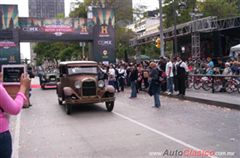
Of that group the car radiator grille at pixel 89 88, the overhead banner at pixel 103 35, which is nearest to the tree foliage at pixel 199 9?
the overhead banner at pixel 103 35

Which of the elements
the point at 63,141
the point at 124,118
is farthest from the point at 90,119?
the point at 63,141

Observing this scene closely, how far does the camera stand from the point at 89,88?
13.2 m

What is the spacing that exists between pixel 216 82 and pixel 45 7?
105924 millimetres

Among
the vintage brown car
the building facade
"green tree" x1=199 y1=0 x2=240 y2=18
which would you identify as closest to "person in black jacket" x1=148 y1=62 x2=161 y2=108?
the vintage brown car

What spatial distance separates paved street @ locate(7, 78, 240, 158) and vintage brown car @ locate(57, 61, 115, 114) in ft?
1.52

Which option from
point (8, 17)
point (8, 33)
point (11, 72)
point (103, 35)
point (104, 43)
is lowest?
point (11, 72)

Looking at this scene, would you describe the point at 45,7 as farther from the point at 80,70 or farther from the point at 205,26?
the point at 80,70

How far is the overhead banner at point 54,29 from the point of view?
35344 mm

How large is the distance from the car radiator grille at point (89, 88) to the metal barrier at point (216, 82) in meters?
7.16

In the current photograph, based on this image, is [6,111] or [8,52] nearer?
[6,111]

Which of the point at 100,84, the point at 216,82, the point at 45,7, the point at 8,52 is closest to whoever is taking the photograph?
the point at 100,84

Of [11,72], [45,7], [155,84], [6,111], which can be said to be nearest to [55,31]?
[11,72]

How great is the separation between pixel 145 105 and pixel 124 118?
138 inches

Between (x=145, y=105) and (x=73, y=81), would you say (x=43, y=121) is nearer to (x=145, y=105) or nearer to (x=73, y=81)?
(x=73, y=81)
